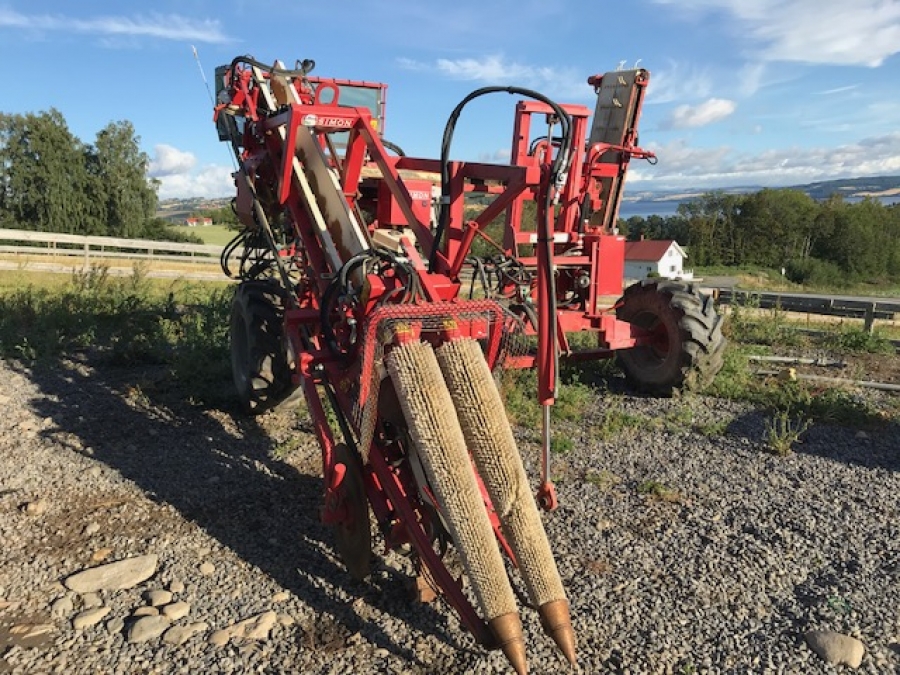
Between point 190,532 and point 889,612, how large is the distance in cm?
391

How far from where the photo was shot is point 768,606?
3.73 meters

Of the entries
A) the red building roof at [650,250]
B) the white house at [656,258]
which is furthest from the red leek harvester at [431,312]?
the red building roof at [650,250]

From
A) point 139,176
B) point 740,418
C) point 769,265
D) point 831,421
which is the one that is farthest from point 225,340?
point 769,265

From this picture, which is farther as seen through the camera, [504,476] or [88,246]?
[88,246]

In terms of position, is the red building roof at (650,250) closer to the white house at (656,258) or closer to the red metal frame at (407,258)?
the white house at (656,258)

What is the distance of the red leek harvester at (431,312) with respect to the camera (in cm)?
315

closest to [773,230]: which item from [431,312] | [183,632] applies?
[431,312]

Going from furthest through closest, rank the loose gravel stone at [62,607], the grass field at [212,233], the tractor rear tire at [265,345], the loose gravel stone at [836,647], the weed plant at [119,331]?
the grass field at [212,233], the weed plant at [119,331], the tractor rear tire at [265,345], the loose gravel stone at [62,607], the loose gravel stone at [836,647]

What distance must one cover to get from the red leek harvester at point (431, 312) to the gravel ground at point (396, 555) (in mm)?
392

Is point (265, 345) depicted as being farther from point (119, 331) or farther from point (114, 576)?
point (119, 331)

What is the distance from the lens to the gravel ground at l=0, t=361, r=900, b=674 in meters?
3.33

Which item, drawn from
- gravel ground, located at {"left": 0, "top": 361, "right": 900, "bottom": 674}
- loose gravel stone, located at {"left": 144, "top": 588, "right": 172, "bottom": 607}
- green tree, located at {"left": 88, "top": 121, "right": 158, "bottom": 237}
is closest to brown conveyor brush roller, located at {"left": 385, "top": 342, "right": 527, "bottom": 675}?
gravel ground, located at {"left": 0, "top": 361, "right": 900, "bottom": 674}

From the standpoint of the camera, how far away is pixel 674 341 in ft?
24.6

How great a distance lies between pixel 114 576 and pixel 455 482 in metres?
2.14
